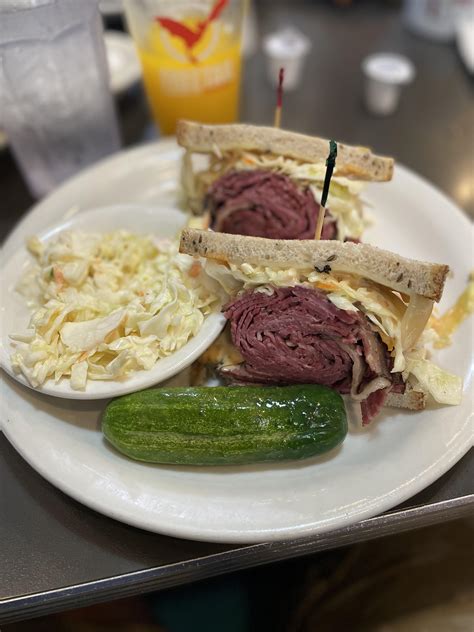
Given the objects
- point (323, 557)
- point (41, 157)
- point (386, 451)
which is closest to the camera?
point (386, 451)

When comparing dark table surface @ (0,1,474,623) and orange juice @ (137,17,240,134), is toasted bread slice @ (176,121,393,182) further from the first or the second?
dark table surface @ (0,1,474,623)

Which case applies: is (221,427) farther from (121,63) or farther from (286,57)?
(121,63)

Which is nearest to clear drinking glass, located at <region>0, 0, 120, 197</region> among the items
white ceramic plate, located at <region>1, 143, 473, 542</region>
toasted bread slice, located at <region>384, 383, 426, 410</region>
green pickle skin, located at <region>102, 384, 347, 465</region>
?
white ceramic plate, located at <region>1, 143, 473, 542</region>

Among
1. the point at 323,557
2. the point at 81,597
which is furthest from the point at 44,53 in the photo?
the point at 323,557

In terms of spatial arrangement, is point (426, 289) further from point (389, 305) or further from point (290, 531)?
point (290, 531)

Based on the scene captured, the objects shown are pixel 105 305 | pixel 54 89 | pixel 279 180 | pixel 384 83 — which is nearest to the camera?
pixel 105 305

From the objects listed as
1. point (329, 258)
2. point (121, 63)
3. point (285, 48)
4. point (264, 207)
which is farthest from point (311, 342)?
point (121, 63)
